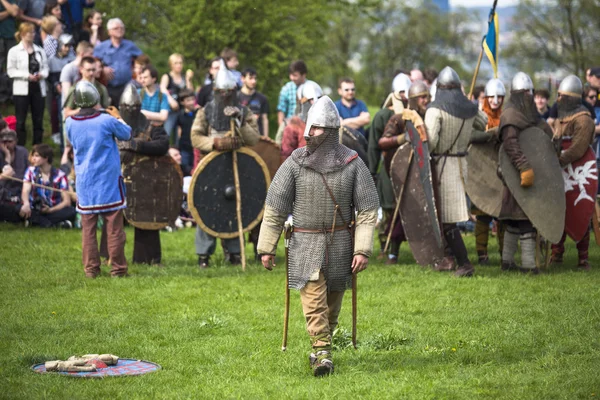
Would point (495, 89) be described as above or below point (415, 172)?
above

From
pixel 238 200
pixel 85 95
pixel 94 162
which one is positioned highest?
pixel 85 95

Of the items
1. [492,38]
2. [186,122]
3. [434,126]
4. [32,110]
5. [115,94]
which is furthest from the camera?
[186,122]

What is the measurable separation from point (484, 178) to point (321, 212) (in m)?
4.83

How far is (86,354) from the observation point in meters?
7.60

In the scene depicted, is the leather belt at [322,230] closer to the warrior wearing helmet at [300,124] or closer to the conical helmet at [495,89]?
the warrior wearing helmet at [300,124]

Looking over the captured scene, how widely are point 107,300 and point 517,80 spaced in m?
4.76

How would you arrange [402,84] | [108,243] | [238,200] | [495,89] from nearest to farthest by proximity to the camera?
[108,243], [238,200], [495,89], [402,84]

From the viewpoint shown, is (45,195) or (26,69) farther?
(26,69)

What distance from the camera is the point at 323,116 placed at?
7.39 metres

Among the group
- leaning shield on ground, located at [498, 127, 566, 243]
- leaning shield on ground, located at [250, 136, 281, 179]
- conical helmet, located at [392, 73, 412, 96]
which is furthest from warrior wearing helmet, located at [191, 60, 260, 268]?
leaning shield on ground, located at [498, 127, 566, 243]

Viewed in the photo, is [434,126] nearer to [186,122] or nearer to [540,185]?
[540,185]

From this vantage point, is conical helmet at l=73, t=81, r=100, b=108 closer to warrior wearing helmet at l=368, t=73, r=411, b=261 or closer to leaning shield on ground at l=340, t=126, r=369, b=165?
leaning shield on ground at l=340, t=126, r=369, b=165

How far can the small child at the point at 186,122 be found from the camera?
15.6 metres

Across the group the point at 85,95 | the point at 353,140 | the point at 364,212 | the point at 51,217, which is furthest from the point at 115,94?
the point at 364,212
